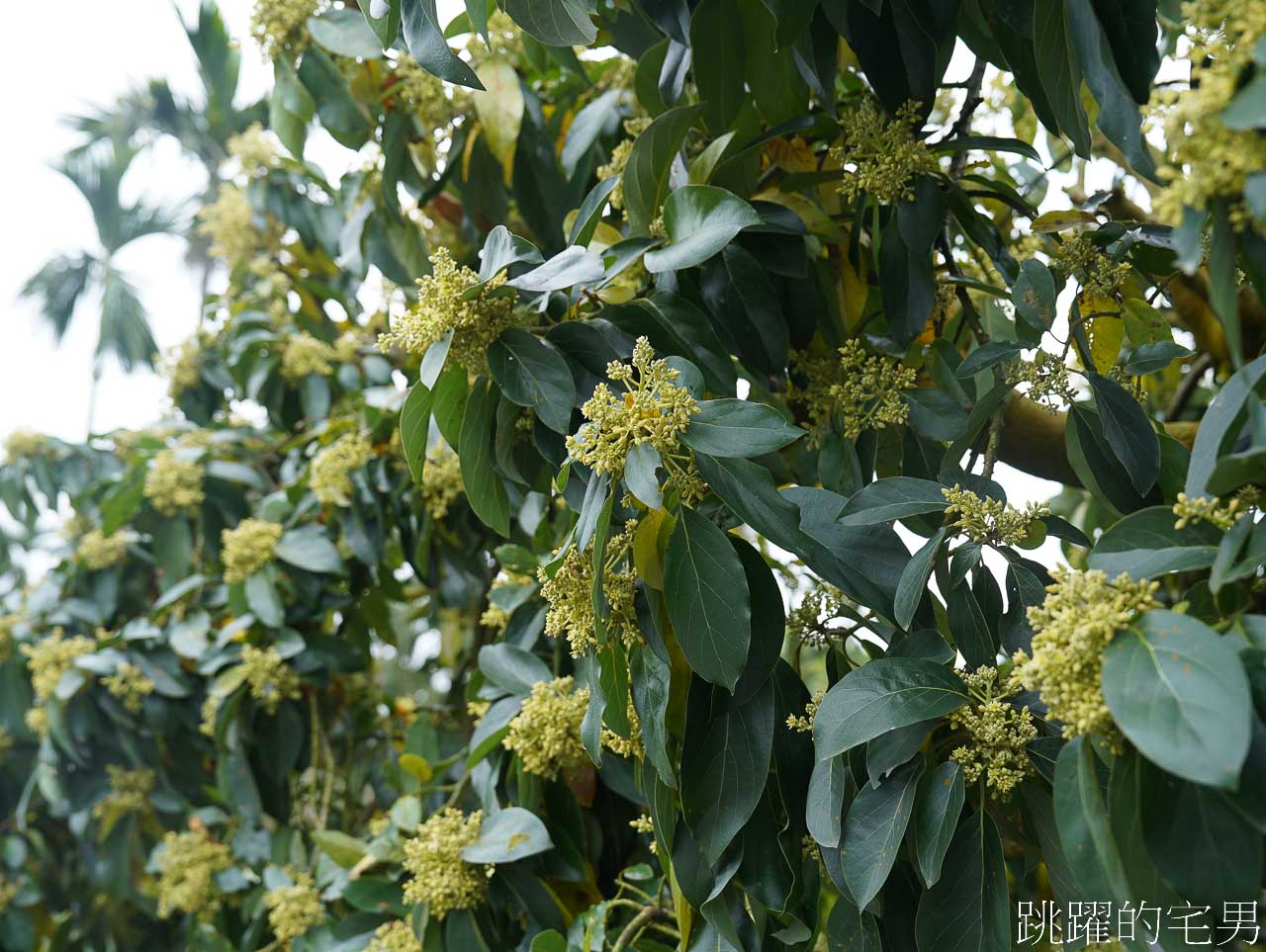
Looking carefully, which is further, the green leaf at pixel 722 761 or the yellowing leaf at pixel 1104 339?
the yellowing leaf at pixel 1104 339

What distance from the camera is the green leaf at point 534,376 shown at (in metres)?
0.92

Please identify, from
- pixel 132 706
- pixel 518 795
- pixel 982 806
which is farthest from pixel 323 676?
pixel 982 806

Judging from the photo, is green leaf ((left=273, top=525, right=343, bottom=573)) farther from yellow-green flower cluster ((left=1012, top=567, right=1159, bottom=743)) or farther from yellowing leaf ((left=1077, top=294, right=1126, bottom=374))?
yellow-green flower cluster ((left=1012, top=567, right=1159, bottom=743))

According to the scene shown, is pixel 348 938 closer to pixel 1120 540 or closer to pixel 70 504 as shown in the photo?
pixel 1120 540

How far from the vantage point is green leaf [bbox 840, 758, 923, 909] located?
0.74m

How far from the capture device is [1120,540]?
0.65 metres

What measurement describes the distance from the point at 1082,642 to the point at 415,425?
610 millimetres

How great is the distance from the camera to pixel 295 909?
59.8 inches

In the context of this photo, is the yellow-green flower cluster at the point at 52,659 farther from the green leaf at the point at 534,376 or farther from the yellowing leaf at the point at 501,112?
the green leaf at the point at 534,376

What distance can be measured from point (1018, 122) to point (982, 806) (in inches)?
48.6

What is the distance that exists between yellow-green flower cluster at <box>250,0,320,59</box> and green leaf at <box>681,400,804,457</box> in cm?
99

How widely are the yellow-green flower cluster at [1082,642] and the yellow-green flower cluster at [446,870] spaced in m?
0.79

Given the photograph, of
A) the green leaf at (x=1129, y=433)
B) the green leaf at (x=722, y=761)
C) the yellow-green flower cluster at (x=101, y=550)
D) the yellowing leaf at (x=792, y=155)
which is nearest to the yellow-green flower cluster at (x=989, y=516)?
the green leaf at (x=1129, y=433)

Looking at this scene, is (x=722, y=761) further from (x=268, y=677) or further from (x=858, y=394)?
(x=268, y=677)
